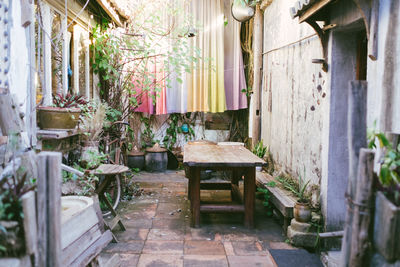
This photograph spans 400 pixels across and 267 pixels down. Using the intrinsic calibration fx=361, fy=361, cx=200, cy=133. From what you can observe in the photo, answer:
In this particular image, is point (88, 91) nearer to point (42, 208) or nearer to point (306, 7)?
point (306, 7)

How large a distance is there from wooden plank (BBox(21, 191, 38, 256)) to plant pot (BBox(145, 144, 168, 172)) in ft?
23.1

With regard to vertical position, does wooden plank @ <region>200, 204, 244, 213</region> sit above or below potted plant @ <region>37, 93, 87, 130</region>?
below

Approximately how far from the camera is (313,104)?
185 inches

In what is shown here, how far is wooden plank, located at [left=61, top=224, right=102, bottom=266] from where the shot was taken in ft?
7.29

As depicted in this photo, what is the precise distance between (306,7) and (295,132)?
6.87 feet

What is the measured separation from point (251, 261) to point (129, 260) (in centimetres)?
132

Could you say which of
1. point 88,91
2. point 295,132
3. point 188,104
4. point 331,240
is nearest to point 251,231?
point 331,240

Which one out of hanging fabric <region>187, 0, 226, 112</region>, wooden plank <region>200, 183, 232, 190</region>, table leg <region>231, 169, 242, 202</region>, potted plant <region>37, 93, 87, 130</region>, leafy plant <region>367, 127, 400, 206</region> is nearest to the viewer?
leafy plant <region>367, 127, 400, 206</region>

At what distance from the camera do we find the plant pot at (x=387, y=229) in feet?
5.63

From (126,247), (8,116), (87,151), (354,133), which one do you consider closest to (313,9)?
(354,133)

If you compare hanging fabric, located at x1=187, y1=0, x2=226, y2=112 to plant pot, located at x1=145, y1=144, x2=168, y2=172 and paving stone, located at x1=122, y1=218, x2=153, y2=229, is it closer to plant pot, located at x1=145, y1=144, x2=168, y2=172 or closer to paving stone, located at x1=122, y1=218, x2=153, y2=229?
plant pot, located at x1=145, y1=144, x2=168, y2=172

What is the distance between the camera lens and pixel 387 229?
1744 mm

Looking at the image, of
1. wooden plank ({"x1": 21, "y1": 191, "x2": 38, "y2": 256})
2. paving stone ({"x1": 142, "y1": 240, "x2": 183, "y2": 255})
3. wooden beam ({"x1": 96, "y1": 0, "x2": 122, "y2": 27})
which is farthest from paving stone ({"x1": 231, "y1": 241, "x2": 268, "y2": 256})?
wooden beam ({"x1": 96, "y1": 0, "x2": 122, "y2": 27})

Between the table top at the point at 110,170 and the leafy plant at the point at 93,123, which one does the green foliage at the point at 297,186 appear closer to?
the table top at the point at 110,170
